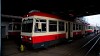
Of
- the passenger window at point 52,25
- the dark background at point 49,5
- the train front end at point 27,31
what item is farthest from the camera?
the dark background at point 49,5

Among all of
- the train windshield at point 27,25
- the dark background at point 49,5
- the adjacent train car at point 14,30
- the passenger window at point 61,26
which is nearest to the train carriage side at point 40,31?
the train windshield at point 27,25

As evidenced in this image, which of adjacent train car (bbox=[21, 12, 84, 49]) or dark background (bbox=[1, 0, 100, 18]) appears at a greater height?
dark background (bbox=[1, 0, 100, 18])

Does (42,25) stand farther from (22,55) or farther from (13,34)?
(13,34)

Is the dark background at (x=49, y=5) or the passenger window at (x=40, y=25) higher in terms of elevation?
the dark background at (x=49, y=5)

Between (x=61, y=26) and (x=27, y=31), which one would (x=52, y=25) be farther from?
(x=27, y=31)

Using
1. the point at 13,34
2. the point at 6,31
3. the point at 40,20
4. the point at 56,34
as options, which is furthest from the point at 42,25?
the point at 6,31

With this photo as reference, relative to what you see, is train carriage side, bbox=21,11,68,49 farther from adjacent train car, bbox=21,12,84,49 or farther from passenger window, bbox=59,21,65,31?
passenger window, bbox=59,21,65,31

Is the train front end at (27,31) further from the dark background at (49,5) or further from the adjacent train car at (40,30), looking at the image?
the dark background at (49,5)

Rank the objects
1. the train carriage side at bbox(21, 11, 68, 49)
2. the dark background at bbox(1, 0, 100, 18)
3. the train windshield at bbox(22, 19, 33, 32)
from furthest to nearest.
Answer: the dark background at bbox(1, 0, 100, 18) → the train windshield at bbox(22, 19, 33, 32) → the train carriage side at bbox(21, 11, 68, 49)

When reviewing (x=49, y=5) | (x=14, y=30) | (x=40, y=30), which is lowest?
(x=14, y=30)

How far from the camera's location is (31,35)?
1072 cm

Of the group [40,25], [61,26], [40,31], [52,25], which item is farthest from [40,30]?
[61,26]

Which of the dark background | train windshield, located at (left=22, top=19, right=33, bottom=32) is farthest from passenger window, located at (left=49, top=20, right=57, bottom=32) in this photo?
the dark background

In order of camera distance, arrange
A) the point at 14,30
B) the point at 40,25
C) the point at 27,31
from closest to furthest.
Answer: the point at 40,25, the point at 27,31, the point at 14,30
